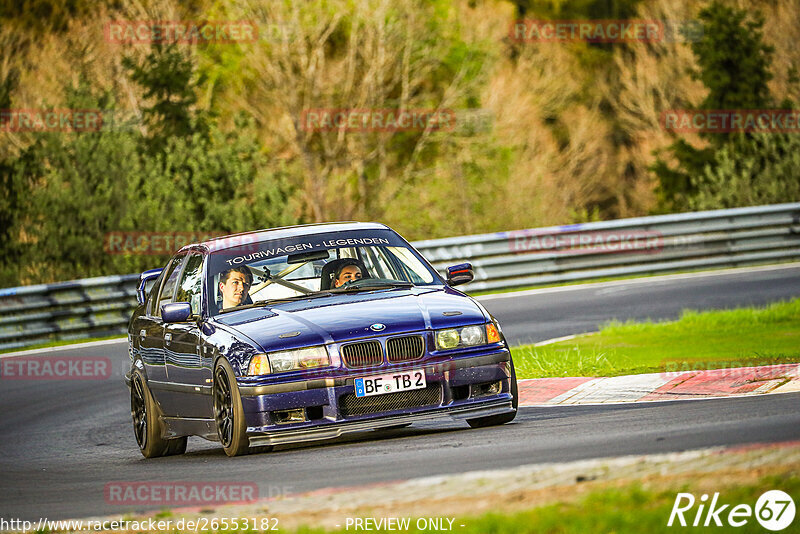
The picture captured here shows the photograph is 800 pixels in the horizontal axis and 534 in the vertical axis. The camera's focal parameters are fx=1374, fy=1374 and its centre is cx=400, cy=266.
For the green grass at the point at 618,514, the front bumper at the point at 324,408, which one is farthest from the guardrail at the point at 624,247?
the green grass at the point at 618,514

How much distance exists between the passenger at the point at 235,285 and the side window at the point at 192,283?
214 millimetres

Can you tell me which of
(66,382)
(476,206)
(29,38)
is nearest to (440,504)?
(66,382)

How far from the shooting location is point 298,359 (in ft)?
28.6

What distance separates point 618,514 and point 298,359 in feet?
12.0

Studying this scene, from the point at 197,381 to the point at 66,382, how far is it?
715 centimetres

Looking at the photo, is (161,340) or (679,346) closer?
(161,340)

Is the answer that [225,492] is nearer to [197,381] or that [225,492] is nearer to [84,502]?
[84,502]

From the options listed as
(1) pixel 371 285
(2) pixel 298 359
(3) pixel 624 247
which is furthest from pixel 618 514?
(3) pixel 624 247
